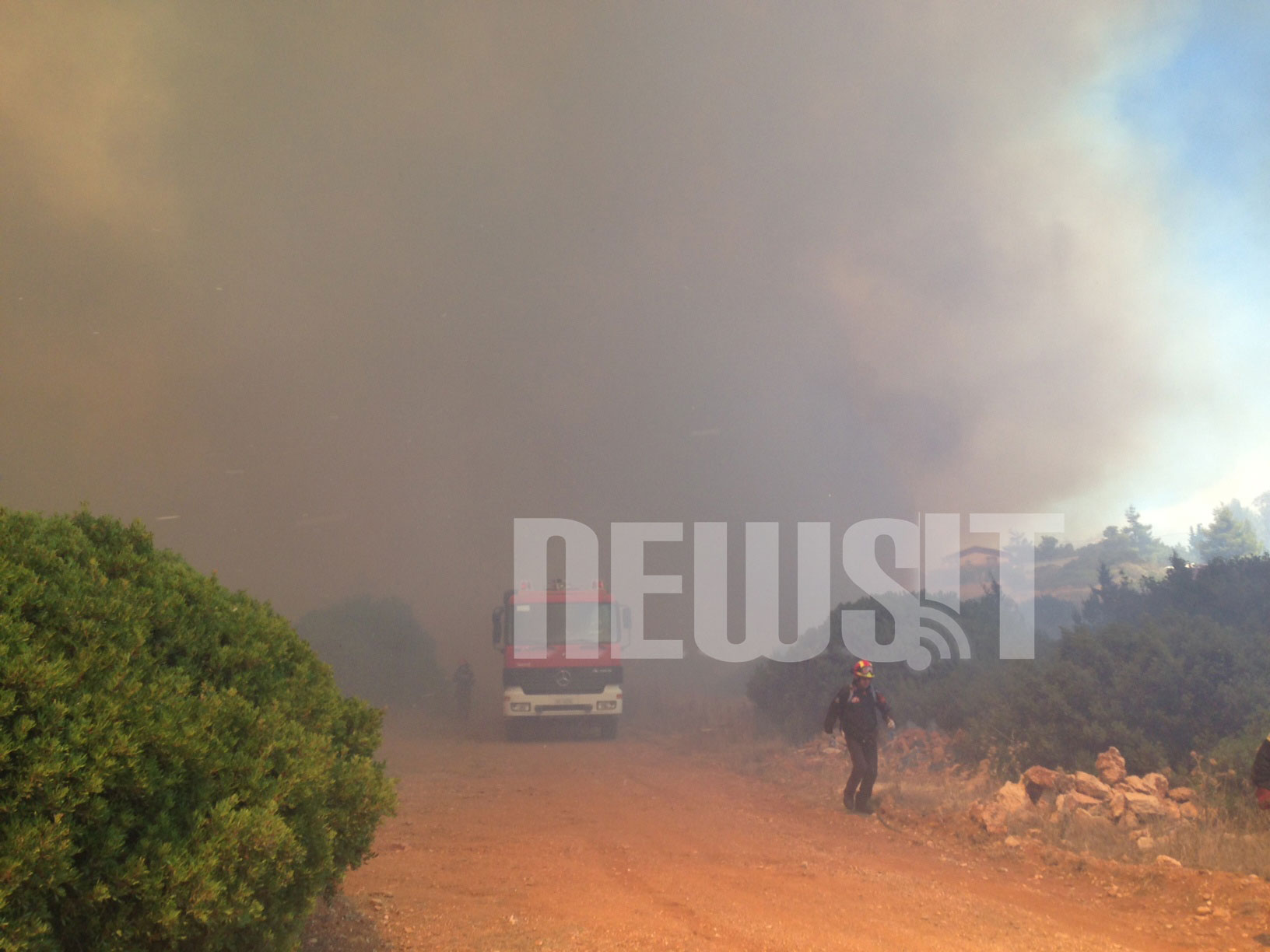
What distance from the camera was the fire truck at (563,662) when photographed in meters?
16.6

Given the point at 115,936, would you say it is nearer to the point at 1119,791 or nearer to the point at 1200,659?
the point at 1119,791

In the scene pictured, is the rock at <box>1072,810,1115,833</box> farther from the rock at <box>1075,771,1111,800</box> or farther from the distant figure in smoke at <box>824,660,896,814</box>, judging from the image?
the distant figure in smoke at <box>824,660,896,814</box>

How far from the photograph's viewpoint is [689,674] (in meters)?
39.8

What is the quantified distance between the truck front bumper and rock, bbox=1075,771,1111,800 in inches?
371

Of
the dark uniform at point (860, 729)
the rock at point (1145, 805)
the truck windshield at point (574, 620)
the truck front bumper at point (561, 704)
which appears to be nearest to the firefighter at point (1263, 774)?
the rock at point (1145, 805)

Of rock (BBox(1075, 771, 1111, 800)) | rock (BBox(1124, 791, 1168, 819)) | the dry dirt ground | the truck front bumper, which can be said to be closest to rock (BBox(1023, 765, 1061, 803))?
rock (BBox(1075, 771, 1111, 800))

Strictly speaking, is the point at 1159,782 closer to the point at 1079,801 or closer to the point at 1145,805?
the point at 1145,805

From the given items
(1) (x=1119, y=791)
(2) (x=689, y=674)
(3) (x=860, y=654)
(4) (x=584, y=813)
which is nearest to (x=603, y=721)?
(3) (x=860, y=654)

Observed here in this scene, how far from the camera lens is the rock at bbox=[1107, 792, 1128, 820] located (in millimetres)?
8008

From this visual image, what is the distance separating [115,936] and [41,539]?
4.59 ft

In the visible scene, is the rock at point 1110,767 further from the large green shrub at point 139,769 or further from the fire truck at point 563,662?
the fire truck at point 563,662

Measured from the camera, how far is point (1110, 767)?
9156 millimetres

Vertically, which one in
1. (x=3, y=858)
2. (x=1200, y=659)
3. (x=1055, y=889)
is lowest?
(x=1055, y=889)

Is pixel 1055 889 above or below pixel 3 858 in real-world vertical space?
below
